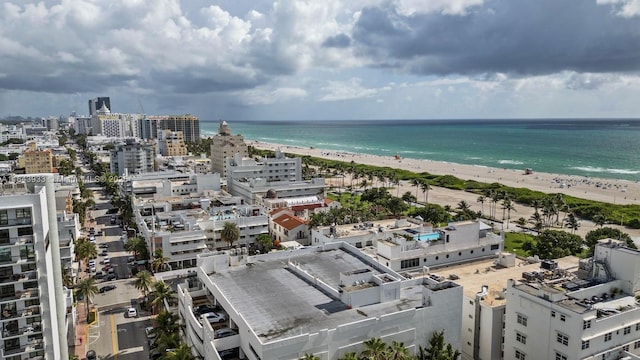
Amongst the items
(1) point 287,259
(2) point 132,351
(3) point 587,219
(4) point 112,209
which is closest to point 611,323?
(1) point 287,259

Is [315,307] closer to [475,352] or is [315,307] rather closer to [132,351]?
[475,352]

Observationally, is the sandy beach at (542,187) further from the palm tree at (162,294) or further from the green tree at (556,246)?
the palm tree at (162,294)

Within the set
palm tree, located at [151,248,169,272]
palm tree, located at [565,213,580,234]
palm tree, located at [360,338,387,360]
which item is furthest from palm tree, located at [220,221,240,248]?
palm tree, located at [565,213,580,234]

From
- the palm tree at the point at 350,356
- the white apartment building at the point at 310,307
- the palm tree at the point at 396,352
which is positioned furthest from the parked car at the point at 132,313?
the palm tree at the point at 396,352

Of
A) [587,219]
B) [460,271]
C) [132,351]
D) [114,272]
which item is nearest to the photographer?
[132,351]

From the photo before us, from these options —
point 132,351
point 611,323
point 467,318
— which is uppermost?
point 611,323

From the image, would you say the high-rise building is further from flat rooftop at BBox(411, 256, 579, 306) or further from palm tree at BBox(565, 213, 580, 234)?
flat rooftop at BBox(411, 256, 579, 306)
